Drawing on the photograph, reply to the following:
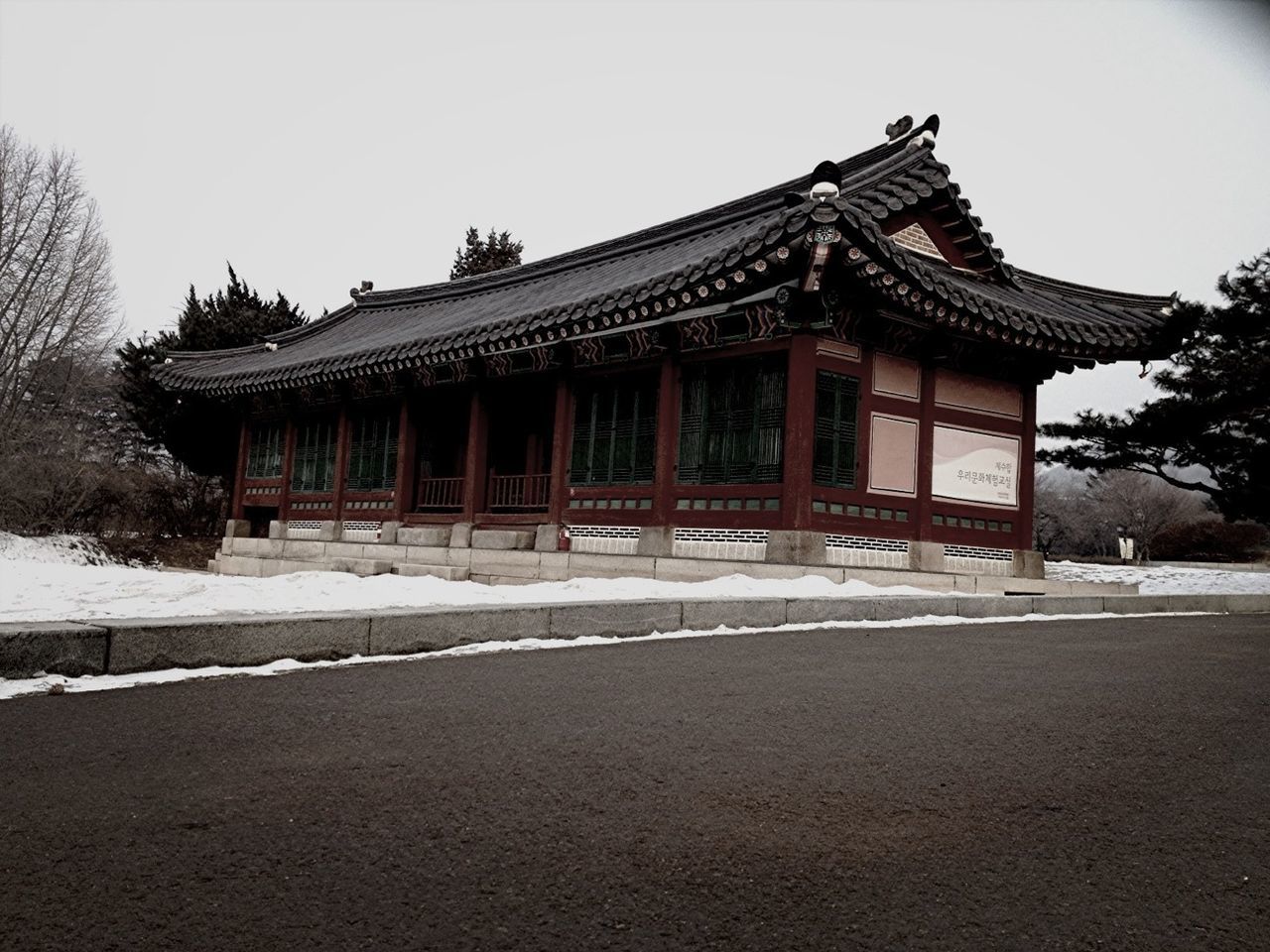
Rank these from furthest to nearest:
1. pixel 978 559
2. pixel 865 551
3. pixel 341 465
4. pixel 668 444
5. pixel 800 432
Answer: pixel 341 465
pixel 978 559
pixel 668 444
pixel 865 551
pixel 800 432

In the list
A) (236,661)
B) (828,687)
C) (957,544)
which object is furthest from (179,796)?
(957,544)

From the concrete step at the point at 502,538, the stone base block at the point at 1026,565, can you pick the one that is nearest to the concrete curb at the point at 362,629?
the stone base block at the point at 1026,565

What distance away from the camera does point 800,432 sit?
37.6 feet

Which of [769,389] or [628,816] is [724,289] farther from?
[628,816]

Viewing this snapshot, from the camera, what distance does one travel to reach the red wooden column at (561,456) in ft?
47.6

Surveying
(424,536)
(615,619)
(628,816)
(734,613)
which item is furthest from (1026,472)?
(628,816)

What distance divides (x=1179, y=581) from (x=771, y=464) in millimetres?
11865

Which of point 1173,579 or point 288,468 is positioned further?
point 288,468

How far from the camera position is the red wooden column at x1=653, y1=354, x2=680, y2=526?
42.6 feet

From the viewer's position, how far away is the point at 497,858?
7.58ft

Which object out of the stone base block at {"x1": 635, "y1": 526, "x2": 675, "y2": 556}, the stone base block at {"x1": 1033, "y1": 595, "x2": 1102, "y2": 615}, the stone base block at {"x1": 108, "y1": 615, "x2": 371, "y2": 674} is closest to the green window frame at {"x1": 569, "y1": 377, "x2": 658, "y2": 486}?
the stone base block at {"x1": 635, "y1": 526, "x2": 675, "y2": 556}

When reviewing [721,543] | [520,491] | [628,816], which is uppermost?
[520,491]

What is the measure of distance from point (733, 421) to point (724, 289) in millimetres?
2191

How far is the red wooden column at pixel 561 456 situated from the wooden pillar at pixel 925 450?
215 inches
